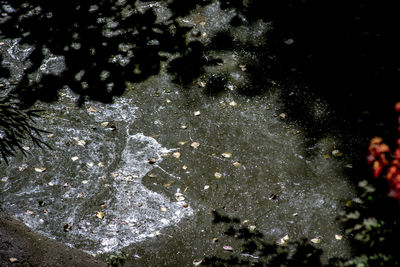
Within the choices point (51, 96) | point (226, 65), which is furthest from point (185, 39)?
point (51, 96)

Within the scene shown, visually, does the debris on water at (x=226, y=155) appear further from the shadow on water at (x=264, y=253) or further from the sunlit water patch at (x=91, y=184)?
the shadow on water at (x=264, y=253)

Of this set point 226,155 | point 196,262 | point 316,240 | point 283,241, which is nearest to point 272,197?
point 283,241

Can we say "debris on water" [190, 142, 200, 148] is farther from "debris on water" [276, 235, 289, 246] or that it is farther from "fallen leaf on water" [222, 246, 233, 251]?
"debris on water" [276, 235, 289, 246]

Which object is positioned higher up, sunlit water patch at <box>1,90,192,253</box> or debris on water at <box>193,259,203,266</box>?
sunlit water patch at <box>1,90,192,253</box>

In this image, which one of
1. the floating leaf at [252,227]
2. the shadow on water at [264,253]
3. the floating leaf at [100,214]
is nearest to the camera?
the shadow on water at [264,253]

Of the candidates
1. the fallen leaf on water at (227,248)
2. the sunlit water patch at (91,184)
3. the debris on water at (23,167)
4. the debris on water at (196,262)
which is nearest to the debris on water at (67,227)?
the sunlit water patch at (91,184)

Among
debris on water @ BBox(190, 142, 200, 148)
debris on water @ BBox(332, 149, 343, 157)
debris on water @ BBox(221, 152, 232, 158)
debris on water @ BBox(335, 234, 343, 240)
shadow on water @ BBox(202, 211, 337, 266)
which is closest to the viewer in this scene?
shadow on water @ BBox(202, 211, 337, 266)

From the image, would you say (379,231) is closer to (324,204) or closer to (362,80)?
(324,204)

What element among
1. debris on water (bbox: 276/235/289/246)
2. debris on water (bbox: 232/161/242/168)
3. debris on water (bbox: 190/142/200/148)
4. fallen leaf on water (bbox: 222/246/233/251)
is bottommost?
fallen leaf on water (bbox: 222/246/233/251)

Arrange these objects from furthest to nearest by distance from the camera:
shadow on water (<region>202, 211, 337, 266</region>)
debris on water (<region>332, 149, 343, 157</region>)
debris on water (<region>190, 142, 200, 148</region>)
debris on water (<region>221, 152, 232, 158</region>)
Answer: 1. debris on water (<region>190, 142, 200, 148</region>)
2. debris on water (<region>221, 152, 232, 158</region>)
3. debris on water (<region>332, 149, 343, 157</region>)
4. shadow on water (<region>202, 211, 337, 266</region>)

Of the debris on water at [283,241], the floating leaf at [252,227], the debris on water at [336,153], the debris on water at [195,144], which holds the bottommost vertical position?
the floating leaf at [252,227]

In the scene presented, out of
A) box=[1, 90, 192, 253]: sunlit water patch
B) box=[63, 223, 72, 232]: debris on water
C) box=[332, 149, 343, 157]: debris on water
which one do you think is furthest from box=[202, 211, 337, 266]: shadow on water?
box=[63, 223, 72, 232]: debris on water
